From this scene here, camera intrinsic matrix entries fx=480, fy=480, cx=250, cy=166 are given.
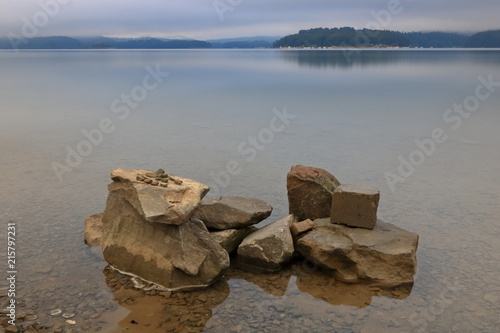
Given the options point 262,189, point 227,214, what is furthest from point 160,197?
point 262,189

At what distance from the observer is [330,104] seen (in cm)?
3572

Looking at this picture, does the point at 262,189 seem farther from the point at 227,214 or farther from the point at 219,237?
the point at 219,237

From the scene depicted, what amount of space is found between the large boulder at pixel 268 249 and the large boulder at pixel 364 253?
0.40 meters

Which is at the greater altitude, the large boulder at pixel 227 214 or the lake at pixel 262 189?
the large boulder at pixel 227 214

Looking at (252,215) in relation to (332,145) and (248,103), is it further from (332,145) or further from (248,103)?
(248,103)

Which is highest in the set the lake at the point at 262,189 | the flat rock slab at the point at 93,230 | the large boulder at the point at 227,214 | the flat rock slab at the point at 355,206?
the flat rock slab at the point at 355,206

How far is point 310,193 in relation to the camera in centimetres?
1140

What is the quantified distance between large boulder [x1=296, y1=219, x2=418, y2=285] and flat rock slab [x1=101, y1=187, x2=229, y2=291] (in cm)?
195

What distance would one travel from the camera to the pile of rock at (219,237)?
31.0 feet

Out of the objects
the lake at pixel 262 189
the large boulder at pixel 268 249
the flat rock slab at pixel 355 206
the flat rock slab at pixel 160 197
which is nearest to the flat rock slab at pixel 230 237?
the large boulder at pixel 268 249

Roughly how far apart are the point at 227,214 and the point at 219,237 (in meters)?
0.68

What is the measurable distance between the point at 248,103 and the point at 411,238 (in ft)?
89.9

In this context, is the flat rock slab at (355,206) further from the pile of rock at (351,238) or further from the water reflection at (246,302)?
the water reflection at (246,302)

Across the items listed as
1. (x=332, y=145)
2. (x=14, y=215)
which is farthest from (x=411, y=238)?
(x=332, y=145)
